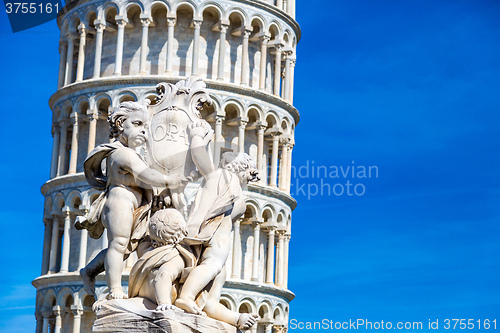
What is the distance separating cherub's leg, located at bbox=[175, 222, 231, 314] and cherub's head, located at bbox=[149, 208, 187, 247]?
0.33 m

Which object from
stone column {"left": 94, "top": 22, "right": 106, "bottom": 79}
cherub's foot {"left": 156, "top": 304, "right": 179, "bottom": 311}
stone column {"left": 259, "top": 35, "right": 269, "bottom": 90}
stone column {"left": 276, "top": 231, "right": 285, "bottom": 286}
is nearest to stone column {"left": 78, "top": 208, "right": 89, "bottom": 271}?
stone column {"left": 94, "top": 22, "right": 106, "bottom": 79}

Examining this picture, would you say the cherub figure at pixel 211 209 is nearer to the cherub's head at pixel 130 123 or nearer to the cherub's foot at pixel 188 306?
the cherub's foot at pixel 188 306

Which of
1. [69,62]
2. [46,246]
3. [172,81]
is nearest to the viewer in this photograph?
[172,81]

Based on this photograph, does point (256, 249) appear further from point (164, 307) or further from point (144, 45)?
point (164, 307)

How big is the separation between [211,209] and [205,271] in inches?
24.4

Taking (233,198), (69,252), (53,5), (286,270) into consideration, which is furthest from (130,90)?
Result: (233,198)

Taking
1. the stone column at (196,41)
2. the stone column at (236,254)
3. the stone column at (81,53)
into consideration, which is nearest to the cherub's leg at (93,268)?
the stone column at (236,254)

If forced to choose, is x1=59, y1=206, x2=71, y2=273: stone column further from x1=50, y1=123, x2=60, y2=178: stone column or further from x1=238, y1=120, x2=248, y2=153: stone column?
x1=238, y1=120, x2=248, y2=153: stone column

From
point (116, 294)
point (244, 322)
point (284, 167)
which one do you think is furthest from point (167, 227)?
point (284, 167)

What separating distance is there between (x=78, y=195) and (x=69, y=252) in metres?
2.65

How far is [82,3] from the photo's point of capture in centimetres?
4438

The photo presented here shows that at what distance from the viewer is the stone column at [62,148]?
44.4m

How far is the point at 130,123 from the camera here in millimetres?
8234

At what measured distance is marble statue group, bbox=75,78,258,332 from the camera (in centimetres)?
761
